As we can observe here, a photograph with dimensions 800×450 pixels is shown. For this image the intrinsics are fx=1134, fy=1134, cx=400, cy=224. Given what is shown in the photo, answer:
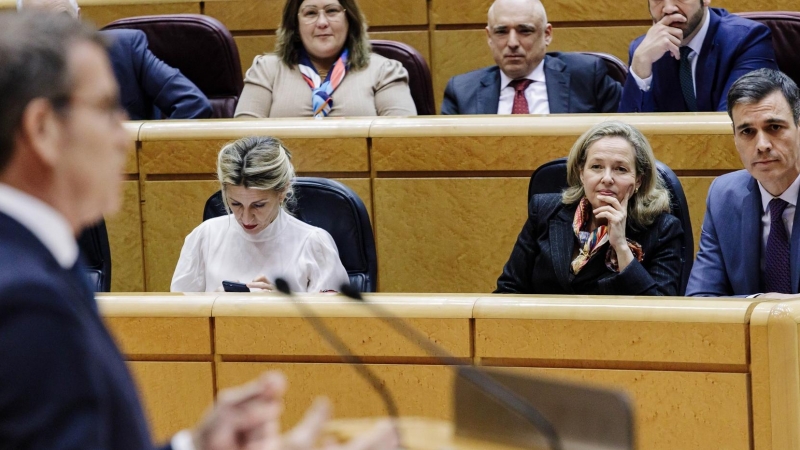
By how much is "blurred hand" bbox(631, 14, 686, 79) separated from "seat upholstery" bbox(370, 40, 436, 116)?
1.73 ft

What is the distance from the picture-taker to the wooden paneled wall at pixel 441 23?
2941 millimetres

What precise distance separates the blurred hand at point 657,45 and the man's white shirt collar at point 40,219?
5.88 feet

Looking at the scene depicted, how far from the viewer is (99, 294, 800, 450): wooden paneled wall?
1.41 metres

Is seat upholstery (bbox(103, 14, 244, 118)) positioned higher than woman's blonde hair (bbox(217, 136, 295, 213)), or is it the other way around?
seat upholstery (bbox(103, 14, 244, 118))

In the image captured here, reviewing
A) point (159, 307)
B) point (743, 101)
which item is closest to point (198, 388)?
point (159, 307)

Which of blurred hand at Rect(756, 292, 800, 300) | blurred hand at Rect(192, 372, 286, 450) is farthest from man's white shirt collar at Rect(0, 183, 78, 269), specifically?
blurred hand at Rect(756, 292, 800, 300)

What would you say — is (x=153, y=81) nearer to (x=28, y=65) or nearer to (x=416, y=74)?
(x=416, y=74)

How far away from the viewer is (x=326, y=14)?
8.03ft

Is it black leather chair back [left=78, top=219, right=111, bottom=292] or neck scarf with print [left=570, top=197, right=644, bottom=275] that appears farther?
black leather chair back [left=78, top=219, right=111, bottom=292]

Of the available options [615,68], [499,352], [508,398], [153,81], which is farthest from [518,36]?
[508,398]

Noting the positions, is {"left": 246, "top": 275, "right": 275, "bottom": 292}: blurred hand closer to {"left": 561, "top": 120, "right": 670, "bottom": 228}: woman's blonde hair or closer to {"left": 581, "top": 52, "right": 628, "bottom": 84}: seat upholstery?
{"left": 561, "top": 120, "right": 670, "bottom": 228}: woman's blonde hair

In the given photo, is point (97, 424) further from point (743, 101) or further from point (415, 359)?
point (743, 101)

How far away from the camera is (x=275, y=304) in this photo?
1.58 meters

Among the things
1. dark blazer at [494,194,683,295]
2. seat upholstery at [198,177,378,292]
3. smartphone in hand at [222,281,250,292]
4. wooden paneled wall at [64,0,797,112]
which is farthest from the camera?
wooden paneled wall at [64,0,797,112]
